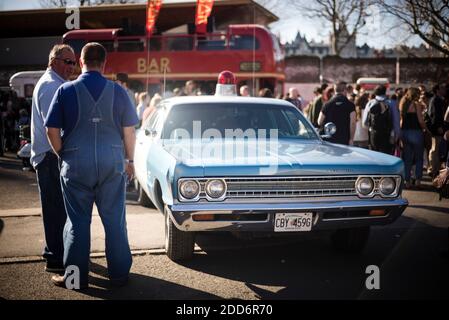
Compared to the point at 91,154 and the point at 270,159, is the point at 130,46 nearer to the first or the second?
the point at 270,159

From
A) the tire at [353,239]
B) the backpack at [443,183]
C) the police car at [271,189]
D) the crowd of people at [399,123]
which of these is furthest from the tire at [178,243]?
the crowd of people at [399,123]

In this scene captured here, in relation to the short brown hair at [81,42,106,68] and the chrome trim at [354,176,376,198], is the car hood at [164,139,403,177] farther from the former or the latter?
the short brown hair at [81,42,106,68]

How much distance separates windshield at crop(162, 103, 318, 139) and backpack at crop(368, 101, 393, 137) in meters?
3.78

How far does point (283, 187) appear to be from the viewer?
422 cm

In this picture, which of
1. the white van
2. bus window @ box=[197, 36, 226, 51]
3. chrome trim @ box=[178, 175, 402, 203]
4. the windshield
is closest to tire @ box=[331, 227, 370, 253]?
chrome trim @ box=[178, 175, 402, 203]

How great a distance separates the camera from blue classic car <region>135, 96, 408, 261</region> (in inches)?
163

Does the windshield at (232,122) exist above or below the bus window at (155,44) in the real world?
below

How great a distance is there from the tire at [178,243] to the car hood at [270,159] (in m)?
0.64

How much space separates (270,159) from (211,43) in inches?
542

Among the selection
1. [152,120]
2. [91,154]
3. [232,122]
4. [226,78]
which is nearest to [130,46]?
[226,78]

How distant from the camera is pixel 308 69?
1372 inches

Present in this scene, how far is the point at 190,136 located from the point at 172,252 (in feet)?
→ 4.58

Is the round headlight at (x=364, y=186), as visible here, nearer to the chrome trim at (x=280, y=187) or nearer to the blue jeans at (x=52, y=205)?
the chrome trim at (x=280, y=187)

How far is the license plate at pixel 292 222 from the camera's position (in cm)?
418
